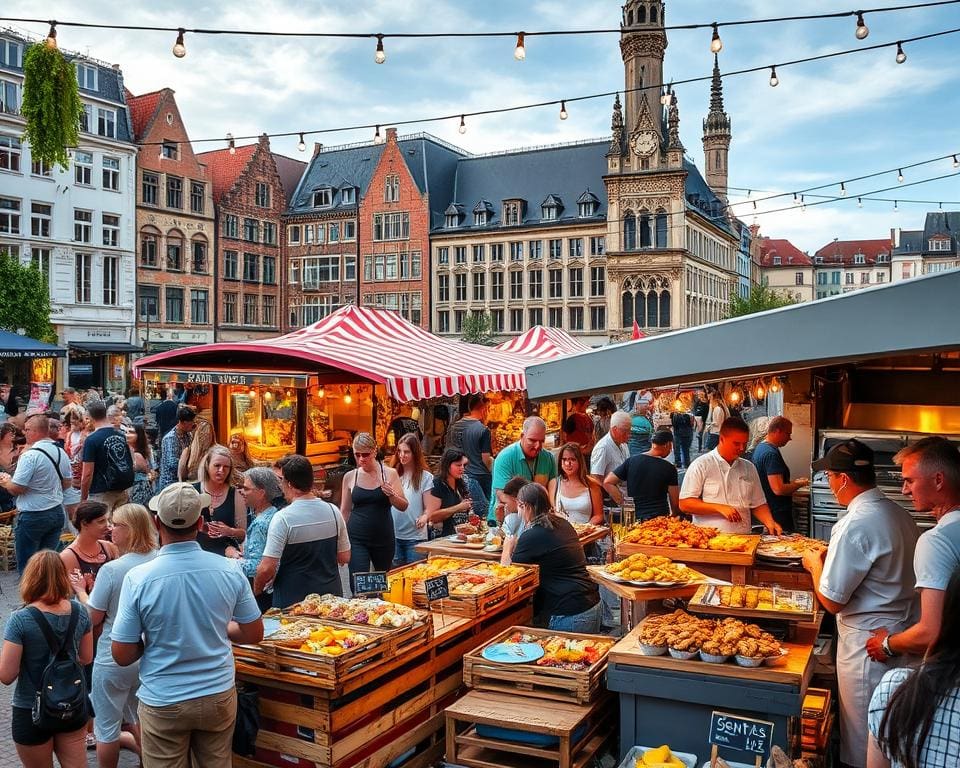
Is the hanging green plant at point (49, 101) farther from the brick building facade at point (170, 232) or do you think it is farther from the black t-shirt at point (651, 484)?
the brick building facade at point (170, 232)

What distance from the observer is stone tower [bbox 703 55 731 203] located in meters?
68.7

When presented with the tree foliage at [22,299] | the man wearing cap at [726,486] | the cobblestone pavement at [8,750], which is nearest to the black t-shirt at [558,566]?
the man wearing cap at [726,486]

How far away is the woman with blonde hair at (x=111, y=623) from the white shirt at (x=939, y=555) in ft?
12.2

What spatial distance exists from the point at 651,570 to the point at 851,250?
10736 centimetres

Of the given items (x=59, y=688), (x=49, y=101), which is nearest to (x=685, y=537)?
(x=59, y=688)

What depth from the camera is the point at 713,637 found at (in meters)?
4.31

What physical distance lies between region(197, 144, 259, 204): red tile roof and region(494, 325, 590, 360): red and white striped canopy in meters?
28.6

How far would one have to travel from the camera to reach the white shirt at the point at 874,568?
154 inches

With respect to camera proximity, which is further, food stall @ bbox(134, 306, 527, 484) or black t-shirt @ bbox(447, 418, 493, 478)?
food stall @ bbox(134, 306, 527, 484)

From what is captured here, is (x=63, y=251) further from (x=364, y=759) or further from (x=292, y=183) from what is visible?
(x=364, y=759)

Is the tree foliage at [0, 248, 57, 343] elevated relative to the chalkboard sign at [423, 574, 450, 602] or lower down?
elevated

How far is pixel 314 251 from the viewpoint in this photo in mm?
49844

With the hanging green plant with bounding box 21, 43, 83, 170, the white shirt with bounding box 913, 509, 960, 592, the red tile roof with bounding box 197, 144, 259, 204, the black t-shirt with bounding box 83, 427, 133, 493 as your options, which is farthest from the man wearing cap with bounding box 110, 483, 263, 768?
the red tile roof with bounding box 197, 144, 259, 204

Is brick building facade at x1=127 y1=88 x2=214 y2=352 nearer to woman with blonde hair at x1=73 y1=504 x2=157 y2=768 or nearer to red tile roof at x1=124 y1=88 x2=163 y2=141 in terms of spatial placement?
red tile roof at x1=124 y1=88 x2=163 y2=141
